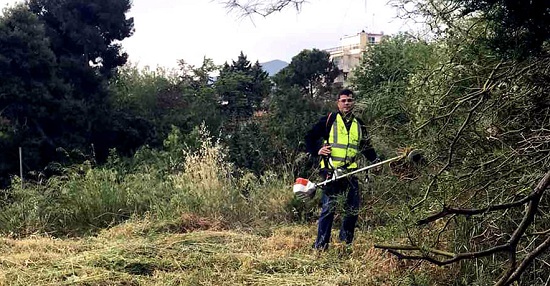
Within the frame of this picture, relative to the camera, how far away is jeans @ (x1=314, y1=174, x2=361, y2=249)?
4.70 meters

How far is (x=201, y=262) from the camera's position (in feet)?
13.8

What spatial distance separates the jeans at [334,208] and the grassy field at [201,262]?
111mm

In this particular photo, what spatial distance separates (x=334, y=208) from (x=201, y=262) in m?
1.19

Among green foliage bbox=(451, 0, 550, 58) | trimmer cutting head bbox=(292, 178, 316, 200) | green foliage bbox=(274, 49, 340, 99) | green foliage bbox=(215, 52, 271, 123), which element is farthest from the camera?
green foliage bbox=(274, 49, 340, 99)

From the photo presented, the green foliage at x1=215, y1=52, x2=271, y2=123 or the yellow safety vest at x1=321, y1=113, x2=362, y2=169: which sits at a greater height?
the green foliage at x1=215, y1=52, x2=271, y2=123

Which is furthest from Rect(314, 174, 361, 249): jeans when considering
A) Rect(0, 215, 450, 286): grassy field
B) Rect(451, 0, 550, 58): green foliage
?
Rect(451, 0, 550, 58): green foliage

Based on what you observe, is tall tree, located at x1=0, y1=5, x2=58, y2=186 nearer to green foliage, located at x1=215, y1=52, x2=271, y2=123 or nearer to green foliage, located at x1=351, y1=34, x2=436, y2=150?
green foliage, located at x1=215, y1=52, x2=271, y2=123

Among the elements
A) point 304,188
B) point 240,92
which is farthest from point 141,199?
point 240,92

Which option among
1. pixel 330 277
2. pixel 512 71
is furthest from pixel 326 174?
pixel 512 71

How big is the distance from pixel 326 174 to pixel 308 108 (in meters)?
8.35

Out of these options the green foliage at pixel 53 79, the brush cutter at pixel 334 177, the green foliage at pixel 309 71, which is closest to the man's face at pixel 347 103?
the brush cutter at pixel 334 177

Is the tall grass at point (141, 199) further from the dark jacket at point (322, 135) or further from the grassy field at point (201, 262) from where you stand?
the dark jacket at point (322, 135)

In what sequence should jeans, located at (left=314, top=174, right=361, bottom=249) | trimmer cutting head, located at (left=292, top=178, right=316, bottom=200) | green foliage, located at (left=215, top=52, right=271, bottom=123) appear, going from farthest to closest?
green foliage, located at (left=215, top=52, right=271, bottom=123), trimmer cutting head, located at (left=292, top=178, right=316, bottom=200), jeans, located at (left=314, top=174, right=361, bottom=249)

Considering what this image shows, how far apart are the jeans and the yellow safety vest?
15 centimetres
